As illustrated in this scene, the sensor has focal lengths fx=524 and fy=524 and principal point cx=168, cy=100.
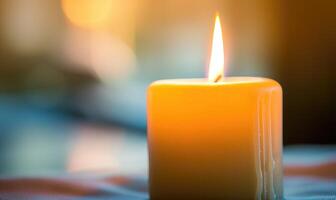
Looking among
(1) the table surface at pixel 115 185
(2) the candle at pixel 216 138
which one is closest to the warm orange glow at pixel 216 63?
(2) the candle at pixel 216 138

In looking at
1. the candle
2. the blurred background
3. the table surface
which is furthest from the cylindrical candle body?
the blurred background

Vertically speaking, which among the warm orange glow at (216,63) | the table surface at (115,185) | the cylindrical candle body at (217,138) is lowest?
the table surface at (115,185)

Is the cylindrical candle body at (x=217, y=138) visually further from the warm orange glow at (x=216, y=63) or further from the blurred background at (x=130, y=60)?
the blurred background at (x=130, y=60)


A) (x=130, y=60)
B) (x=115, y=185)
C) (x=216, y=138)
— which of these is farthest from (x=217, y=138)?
(x=130, y=60)

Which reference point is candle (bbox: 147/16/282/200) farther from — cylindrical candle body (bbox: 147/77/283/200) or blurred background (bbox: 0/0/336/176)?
blurred background (bbox: 0/0/336/176)

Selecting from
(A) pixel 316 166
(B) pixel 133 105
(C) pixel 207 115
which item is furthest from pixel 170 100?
(B) pixel 133 105

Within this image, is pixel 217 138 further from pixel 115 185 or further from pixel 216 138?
pixel 115 185

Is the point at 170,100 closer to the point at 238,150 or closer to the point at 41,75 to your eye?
the point at 238,150

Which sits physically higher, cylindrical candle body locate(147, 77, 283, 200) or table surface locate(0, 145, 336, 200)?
cylindrical candle body locate(147, 77, 283, 200)
